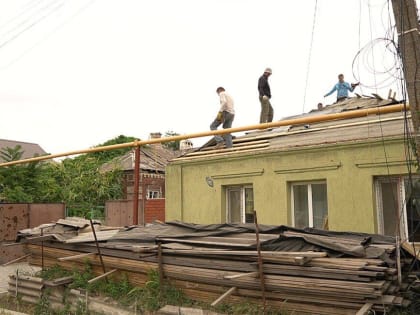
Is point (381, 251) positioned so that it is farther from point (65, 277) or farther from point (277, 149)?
point (65, 277)

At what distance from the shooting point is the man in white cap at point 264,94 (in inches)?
520

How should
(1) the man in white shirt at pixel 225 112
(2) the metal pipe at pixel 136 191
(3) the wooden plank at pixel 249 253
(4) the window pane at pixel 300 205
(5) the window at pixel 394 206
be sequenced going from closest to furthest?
1. (3) the wooden plank at pixel 249 253
2. (5) the window at pixel 394 206
3. (4) the window pane at pixel 300 205
4. (2) the metal pipe at pixel 136 191
5. (1) the man in white shirt at pixel 225 112

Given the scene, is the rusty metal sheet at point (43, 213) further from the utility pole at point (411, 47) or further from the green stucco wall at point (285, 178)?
the utility pole at point (411, 47)

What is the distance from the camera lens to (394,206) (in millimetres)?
8961

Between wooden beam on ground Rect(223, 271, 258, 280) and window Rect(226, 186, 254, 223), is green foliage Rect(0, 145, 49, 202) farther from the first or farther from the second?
wooden beam on ground Rect(223, 271, 258, 280)

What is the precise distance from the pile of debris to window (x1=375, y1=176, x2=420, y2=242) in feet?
8.41

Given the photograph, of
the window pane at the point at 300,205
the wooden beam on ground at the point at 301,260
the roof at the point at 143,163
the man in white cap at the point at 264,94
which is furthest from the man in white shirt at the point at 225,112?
the roof at the point at 143,163

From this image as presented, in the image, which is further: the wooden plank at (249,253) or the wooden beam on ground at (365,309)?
the wooden plank at (249,253)

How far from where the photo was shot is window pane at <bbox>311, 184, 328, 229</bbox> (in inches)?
395

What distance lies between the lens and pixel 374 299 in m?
5.27

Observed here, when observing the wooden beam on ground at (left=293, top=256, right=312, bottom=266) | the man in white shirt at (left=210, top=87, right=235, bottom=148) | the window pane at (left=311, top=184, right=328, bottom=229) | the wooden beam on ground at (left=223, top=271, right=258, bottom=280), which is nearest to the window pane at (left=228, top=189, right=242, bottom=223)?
the man in white shirt at (left=210, top=87, right=235, bottom=148)

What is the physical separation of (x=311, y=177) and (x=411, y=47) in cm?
477

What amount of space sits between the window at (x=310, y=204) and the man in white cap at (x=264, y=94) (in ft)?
11.1

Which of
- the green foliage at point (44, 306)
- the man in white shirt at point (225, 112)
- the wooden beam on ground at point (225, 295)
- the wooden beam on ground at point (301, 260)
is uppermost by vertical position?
the man in white shirt at point (225, 112)
